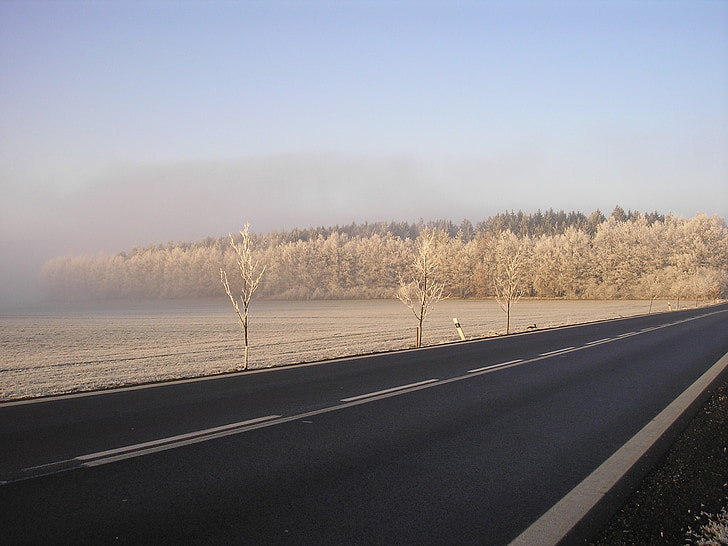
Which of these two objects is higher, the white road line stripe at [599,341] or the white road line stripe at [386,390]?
the white road line stripe at [386,390]

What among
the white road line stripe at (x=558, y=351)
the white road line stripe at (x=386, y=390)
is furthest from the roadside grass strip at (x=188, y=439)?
the white road line stripe at (x=558, y=351)

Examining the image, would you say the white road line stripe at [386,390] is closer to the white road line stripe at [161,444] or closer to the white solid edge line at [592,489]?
the white road line stripe at [161,444]

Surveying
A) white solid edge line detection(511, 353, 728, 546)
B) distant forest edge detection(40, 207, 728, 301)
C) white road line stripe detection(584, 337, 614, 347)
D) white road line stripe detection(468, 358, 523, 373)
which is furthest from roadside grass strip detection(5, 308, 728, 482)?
distant forest edge detection(40, 207, 728, 301)

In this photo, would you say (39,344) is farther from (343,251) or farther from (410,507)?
(343,251)

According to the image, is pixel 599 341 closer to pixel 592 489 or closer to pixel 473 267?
pixel 592 489

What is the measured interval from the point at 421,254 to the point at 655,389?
13.6 m

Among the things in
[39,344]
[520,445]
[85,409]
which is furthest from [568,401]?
[39,344]

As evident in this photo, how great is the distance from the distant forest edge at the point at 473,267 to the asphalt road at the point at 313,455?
6136 cm

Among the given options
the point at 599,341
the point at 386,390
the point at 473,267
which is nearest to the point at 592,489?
the point at 386,390

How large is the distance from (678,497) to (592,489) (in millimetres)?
646

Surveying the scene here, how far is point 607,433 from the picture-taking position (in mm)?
6797

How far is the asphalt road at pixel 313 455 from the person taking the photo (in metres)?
3.95

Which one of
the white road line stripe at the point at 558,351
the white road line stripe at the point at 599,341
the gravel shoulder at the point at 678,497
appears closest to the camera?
the gravel shoulder at the point at 678,497

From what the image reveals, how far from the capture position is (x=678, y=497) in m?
4.43
